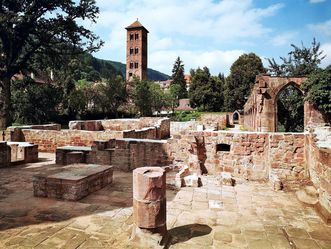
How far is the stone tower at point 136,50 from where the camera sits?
193ft

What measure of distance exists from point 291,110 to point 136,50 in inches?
1643

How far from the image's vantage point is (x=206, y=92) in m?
49.9

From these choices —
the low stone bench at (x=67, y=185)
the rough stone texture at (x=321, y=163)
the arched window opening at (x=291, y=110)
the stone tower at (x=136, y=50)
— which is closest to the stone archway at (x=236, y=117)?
the arched window opening at (x=291, y=110)

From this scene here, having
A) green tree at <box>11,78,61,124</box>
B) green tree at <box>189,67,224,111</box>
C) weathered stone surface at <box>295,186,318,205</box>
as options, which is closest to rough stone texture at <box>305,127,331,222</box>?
weathered stone surface at <box>295,186,318,205</box>

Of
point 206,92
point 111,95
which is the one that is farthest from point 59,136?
point 206,92

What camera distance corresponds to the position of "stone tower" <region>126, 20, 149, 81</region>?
5872 centimetres

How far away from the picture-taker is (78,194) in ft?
21.5

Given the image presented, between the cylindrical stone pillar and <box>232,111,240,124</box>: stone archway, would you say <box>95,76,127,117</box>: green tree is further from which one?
the cylindrical stone pillar

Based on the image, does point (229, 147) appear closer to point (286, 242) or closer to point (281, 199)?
point (281, 199)

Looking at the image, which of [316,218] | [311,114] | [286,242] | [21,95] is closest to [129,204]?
[286,242]

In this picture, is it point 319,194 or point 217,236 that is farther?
point 319,194

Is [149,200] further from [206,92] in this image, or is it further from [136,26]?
[136,26]

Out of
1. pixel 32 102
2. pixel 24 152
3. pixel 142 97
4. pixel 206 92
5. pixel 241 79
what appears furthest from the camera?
pixel 206 92

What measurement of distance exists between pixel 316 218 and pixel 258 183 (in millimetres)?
2672
